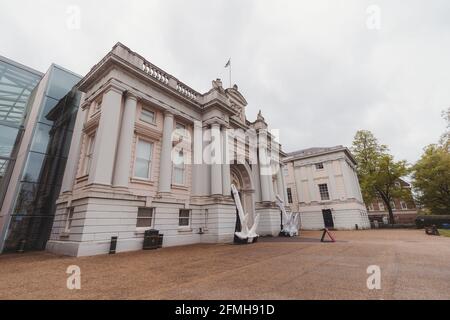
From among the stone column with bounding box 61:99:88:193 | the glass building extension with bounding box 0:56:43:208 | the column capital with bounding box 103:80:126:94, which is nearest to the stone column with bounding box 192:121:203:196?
the column capital with bounding box 103:80:126:94

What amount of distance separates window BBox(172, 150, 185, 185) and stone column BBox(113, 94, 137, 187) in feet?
10.8

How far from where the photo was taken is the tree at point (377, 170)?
27.9 meters

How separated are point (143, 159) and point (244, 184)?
33.7 ft

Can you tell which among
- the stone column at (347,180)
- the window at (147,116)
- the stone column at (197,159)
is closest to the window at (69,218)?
the window at (147,116)

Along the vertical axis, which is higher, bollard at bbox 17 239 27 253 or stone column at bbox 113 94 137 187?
stone column at bbox 113 94 137 187

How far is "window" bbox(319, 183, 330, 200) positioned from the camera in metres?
31.2

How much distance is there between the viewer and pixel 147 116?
40.7 feet

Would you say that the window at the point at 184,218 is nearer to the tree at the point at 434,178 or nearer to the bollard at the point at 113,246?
the bollard at the point at 113,246

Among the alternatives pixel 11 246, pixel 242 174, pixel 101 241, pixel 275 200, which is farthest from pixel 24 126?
pixel 275 200

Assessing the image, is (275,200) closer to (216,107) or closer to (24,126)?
(216,107)

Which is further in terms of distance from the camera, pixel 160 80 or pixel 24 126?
pixel 24 126

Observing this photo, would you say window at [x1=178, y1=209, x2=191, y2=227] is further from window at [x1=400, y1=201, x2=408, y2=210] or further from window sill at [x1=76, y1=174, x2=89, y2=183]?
window at [x1=400, y1=201, x2=408, y2=210]

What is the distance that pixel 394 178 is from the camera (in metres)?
28.0

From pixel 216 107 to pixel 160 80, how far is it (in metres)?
4.27
